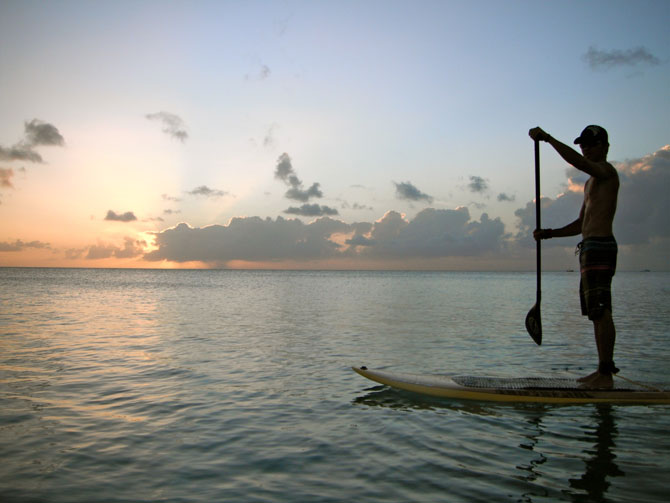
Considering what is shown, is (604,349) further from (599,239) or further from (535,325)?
(535,325)

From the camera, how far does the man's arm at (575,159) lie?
686 centimetres

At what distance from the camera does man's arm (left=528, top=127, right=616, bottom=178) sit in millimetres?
6863

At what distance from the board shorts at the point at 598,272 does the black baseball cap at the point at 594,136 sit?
1.47 metres

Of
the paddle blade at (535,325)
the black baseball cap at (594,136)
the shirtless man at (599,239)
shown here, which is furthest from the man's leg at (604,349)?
the black baseball cap at (594,136)

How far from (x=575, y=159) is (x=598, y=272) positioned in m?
1.83

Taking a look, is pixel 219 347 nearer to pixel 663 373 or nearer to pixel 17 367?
pixel 17 367

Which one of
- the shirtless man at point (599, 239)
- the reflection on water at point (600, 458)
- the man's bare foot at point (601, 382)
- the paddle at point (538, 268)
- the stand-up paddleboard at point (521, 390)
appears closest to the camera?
the reflection on water at point (600, 458)

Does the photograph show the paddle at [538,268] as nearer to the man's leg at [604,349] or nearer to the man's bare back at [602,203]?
the man's bare back at [602,203]

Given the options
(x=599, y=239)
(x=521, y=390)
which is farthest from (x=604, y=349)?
(x=599, y=239)

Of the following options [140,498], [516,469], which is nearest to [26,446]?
[140,498]

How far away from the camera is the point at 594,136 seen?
7578mm

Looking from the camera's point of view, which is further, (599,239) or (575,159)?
(599,239)

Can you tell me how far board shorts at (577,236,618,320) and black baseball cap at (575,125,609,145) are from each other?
4.83 ft

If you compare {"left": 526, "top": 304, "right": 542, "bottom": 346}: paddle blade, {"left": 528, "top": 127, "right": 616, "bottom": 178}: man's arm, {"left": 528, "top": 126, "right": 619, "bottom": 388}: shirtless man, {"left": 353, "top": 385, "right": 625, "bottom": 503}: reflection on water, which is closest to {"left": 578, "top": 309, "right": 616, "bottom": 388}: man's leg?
{"left": 528, "top": 126, "right": 619, "bottom": 388}: shirtless man
